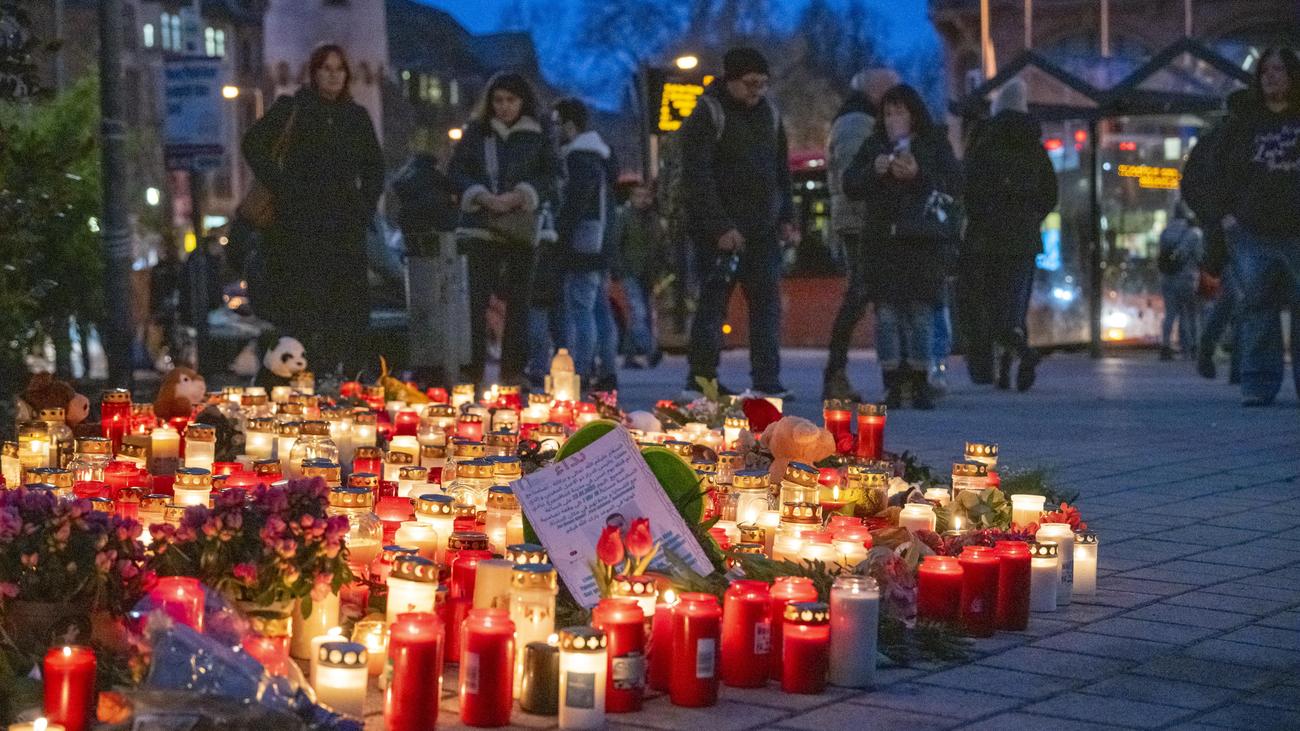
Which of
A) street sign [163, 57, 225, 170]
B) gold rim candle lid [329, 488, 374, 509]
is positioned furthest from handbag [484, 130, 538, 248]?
gold rim candle lid [329, 488, 374, 509]

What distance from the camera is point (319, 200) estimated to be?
11445 mm

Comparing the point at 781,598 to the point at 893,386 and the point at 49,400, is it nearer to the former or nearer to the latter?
the point at 49,400

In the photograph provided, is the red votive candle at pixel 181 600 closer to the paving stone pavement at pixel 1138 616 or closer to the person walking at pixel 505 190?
the paving stone pavement at pixel 1138 616

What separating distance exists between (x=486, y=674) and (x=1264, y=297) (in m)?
9.49

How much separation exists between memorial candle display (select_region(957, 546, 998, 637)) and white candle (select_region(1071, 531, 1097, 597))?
0.64m

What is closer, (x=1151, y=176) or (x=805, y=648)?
(x=805, y=648)

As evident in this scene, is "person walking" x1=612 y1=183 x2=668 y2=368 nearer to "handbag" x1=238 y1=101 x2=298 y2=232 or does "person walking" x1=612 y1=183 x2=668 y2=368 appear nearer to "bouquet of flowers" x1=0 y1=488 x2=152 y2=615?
"handbag" x1=238 y1=101 x2=298 y2=232

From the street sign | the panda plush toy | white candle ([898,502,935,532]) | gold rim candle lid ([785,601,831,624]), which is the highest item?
the street sign

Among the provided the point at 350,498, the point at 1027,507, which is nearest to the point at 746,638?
the point at 350,498

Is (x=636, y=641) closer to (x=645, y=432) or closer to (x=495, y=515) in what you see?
(x=495, y=515)

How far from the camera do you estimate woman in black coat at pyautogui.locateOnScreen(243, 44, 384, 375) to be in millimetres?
11359

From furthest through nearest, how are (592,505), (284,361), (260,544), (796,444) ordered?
(284,361) < (796,444) < (592,505) < (260,544)

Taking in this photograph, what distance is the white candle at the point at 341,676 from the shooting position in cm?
420

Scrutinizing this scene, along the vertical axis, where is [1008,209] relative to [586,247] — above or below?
above
